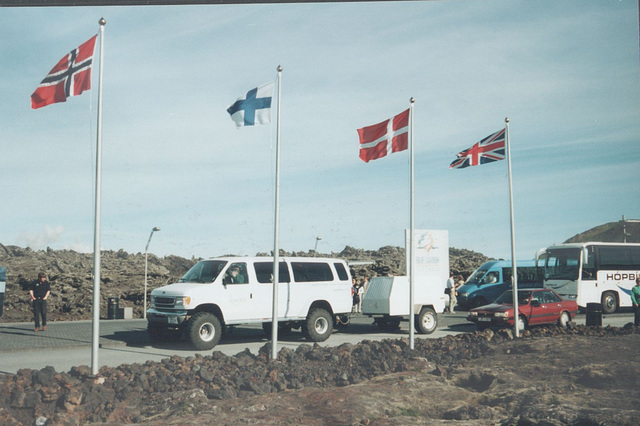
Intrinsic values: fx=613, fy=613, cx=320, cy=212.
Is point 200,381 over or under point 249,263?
under

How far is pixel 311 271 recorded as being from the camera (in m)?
18.2

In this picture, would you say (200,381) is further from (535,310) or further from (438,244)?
(438,244)

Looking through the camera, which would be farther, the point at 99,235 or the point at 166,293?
the point at 166,293

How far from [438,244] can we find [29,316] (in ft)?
70.5

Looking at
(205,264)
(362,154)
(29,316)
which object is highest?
(362,154)

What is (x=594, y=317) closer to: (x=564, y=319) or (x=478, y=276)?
(x=564, y=319)

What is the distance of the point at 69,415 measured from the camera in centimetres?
866

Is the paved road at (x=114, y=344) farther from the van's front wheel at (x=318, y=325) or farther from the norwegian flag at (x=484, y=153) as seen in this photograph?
the norwegian flag at (x=484, y=153)

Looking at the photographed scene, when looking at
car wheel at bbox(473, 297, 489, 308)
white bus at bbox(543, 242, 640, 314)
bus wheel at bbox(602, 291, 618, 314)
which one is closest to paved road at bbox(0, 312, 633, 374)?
white bus at bbox(543, 242, 640, 314)

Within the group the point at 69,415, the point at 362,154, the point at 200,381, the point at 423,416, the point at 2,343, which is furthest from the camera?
the point at 2,343

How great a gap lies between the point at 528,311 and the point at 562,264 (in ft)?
33.3

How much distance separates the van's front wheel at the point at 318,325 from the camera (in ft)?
57.9

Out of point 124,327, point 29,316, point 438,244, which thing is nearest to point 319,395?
point 124,327

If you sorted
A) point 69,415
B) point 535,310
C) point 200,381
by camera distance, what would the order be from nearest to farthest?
point 69,415, point 200,381, point 535,310
